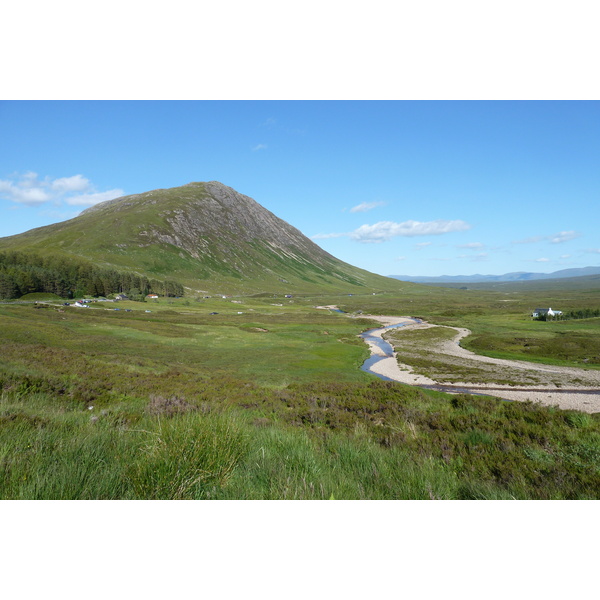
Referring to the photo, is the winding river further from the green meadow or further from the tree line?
the tree line

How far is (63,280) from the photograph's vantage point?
108875mm

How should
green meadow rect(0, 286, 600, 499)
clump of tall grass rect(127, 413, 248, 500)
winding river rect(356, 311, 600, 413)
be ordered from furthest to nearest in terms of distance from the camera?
winding river rect(356, 311, 600, 413), green meadow rect(0, 286, 600, 499), clump of tall grass rect(127, 413, 248, 500)

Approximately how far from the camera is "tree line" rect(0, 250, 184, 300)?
92812 mm

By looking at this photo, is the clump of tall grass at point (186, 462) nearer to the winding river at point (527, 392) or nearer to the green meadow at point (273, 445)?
the green meadow at point (273, 445)

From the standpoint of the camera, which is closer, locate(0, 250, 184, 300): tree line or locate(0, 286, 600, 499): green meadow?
locate(0, 286, 600, 499): green meadow

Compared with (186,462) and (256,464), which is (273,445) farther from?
(186,462)

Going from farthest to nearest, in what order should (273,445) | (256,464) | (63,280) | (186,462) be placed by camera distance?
(63,280), (273,445), (256,464), (186,462)

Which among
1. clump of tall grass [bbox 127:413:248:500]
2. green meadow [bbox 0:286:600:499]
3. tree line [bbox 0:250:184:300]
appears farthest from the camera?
tree line [bbox 0:250:184:300]

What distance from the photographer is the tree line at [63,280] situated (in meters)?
92.8

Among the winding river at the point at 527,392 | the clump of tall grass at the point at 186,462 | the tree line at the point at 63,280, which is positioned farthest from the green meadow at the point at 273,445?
the tree line at the point at 63,280

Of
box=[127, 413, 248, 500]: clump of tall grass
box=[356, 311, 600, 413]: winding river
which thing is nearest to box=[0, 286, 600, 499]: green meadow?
box=[127, 413, 248, 500]: clump of tall grass

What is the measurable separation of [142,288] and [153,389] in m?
134

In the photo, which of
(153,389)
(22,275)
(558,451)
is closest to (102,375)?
(153,389)

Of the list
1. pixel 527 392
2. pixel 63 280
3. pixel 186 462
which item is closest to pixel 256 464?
pixel 186 462
